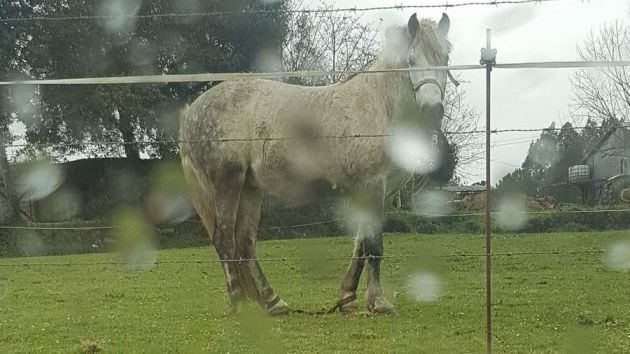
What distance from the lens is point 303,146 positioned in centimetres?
810

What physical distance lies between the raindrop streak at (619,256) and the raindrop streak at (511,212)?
5.82 ft

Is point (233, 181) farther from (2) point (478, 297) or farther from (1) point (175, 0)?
(1) point (175, 0)

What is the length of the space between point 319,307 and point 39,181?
40.8 ft

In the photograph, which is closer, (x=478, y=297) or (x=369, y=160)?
(x=369, y=160)

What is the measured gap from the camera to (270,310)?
8.02 metres

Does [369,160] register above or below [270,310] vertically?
above

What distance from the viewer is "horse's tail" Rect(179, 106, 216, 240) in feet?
28.3

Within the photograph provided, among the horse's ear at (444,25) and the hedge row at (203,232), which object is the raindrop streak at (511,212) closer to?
the hedge row at (203,232)

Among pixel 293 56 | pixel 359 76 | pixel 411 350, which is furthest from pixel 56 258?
pixel 411 350

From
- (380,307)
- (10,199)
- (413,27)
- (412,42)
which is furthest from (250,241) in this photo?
(10,199)

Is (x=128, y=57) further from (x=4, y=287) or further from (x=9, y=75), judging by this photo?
(x=4, y=287)

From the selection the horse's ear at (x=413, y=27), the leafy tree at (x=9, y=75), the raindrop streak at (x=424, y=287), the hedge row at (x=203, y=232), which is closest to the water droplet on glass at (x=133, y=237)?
the hedge row at (x=203, y=232)

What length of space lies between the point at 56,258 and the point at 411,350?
38.2 feet

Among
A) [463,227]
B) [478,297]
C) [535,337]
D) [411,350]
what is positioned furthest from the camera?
[463,227]
